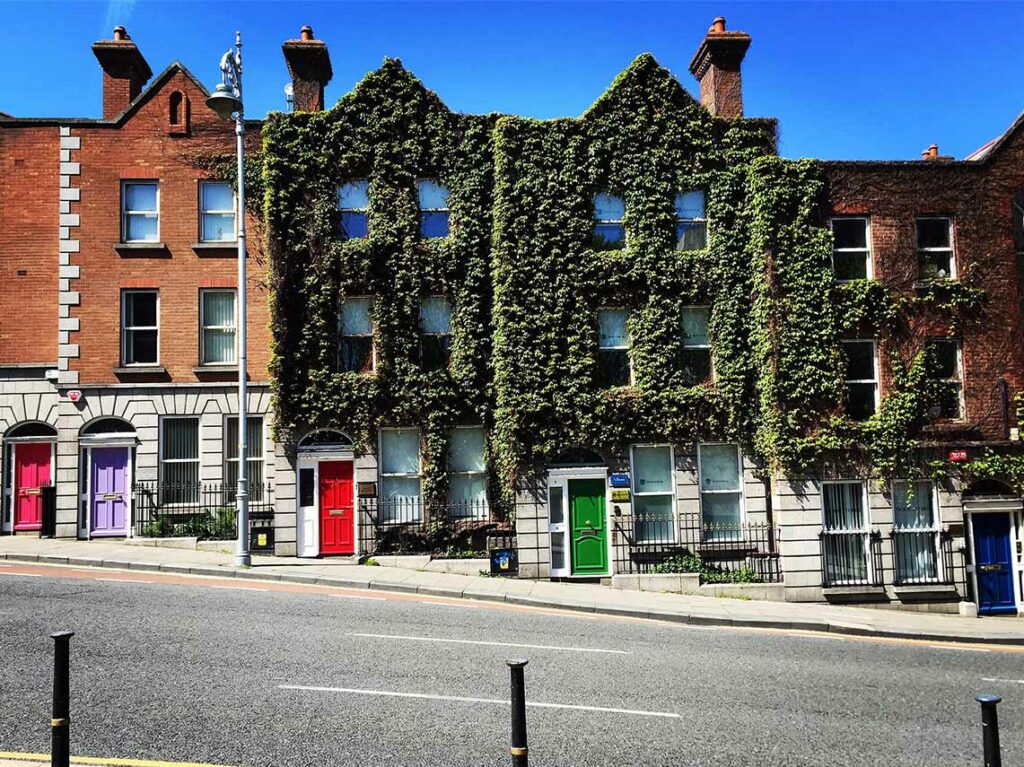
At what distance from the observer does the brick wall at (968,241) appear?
67.0 feet

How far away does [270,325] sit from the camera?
67.3 feet

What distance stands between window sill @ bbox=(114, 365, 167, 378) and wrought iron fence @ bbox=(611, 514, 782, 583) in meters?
12.8

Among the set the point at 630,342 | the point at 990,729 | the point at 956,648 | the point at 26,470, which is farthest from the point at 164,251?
the point at 990,729

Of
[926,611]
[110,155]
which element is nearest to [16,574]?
[110,155]

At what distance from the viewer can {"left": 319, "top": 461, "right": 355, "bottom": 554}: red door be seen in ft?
66.6

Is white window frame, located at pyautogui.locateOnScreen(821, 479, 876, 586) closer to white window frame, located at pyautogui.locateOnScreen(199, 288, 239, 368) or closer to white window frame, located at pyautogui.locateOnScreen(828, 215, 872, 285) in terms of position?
white window frame, located at pyautogui.locateOnScreen(828, 215, 872, 285)

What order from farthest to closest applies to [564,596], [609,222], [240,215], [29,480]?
[29,480] < [609,222] < [240,215] < [564,596]

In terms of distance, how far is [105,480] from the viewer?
2144 centimetres

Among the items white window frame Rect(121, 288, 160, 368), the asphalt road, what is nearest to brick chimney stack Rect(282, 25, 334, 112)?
white window frame Rect(121, 288, 160, 368)

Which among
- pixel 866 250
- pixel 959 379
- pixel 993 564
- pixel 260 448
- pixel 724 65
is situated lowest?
pixel 993 564

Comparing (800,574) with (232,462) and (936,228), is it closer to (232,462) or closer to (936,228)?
(936,228)

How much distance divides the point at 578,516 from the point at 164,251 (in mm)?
13474

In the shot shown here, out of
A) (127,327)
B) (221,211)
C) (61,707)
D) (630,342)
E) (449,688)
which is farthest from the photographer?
(221,211)

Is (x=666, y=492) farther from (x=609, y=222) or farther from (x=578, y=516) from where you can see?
(x=609, y=222)
